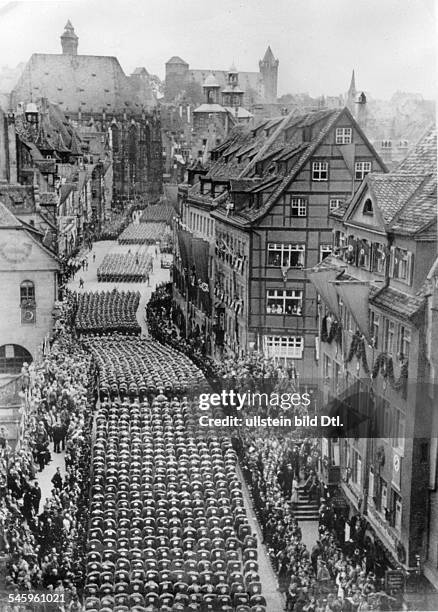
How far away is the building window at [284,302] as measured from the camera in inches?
505

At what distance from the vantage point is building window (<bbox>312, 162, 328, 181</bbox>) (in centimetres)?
1247

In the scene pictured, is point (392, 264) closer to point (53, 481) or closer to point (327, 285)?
point (327, 285)

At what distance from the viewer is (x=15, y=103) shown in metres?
14.2

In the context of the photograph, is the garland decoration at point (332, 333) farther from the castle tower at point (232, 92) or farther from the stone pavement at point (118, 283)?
the castle tower at point (232, 92)

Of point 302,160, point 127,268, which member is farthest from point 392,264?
point 127,268

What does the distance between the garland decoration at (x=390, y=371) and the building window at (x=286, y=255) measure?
1.86 m

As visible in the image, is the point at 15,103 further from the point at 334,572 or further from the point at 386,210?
the point at 334,572

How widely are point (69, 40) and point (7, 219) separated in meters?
2.82

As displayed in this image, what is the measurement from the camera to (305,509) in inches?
489

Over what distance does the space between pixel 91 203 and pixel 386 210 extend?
19.4 feet

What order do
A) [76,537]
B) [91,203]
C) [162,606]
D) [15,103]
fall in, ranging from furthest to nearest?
[91,203]
[15,103]
[76,537]
[162,606]

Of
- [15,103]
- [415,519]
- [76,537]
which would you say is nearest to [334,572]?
[415,519]

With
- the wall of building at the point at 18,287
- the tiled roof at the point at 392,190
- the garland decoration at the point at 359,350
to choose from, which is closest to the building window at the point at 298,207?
the tiled roof at the point at 392,190

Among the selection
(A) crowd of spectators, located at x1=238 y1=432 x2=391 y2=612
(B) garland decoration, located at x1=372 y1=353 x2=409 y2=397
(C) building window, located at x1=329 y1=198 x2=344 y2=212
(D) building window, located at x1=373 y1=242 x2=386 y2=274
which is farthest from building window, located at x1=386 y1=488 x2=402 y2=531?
(C) building window, located at x1=329 y1=198 x2=344 y2=212
